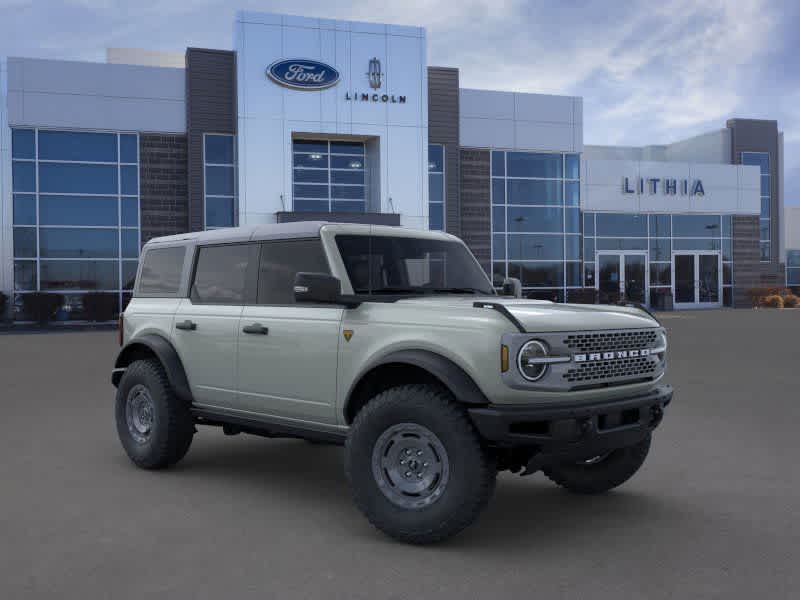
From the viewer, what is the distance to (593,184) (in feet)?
129

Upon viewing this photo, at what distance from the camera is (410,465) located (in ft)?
16.1

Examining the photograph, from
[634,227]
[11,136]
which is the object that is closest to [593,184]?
[634,227]

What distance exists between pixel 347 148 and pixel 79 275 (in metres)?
10.9

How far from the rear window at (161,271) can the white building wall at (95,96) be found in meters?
23.9

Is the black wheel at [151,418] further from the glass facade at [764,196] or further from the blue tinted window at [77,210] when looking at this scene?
the glass facade at [764,196]

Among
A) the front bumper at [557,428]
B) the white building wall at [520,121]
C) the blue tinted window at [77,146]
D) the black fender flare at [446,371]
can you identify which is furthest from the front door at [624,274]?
the black fender flare at [446,371]

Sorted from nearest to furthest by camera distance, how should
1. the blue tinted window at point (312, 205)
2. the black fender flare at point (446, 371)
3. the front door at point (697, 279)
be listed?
1. the black fender flare at point (446, 371)
2. the blue tinted window at point (312, 205)
3. the front door at point (697, 279)

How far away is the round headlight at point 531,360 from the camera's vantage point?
459 centimetres

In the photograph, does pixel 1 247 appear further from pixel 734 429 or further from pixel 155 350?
pixel 734 429

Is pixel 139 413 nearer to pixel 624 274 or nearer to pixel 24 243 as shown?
pixel 24 243

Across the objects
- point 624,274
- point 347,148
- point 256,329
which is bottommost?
point 256,329

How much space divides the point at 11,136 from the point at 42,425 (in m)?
22.9

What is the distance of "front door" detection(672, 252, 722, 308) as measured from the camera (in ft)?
137

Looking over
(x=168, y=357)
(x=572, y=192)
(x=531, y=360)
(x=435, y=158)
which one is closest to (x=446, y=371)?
(x=531, y=360)
